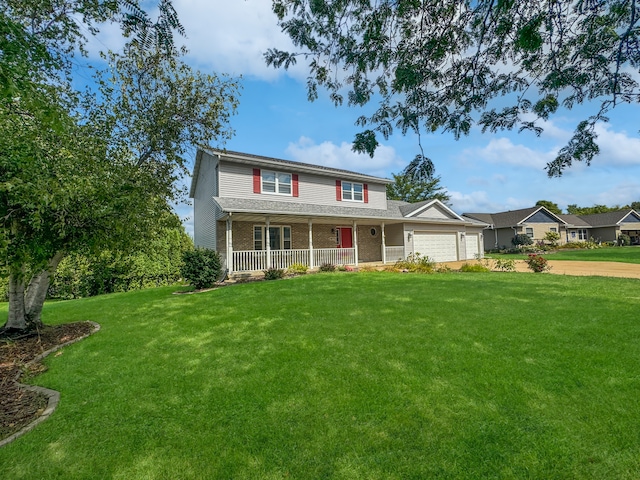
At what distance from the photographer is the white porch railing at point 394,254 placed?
1967 centimetres

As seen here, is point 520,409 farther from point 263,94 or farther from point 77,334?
point 77,334

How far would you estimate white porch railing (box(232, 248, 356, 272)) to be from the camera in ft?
46.7

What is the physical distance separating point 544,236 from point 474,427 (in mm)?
42202

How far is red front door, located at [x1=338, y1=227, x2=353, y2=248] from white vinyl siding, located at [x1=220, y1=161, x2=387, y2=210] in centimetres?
157

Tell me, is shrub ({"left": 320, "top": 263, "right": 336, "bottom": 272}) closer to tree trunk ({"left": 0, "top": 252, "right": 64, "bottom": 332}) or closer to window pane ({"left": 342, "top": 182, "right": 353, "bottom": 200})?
window pane ({"left": 342, "top": 182, "right": 353, "bottom": 200})

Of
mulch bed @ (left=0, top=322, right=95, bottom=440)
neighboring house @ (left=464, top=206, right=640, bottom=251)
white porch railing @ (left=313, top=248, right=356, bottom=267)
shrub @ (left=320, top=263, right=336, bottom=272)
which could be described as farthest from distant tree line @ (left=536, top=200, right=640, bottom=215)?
mulch bed @ (left=0, top=322, right=95, bottom=440)

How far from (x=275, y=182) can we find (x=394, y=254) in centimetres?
898

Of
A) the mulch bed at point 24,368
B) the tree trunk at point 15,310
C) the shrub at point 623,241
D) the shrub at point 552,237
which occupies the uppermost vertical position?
the shrub at point 552,237

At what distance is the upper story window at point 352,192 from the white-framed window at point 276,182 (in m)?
3.46

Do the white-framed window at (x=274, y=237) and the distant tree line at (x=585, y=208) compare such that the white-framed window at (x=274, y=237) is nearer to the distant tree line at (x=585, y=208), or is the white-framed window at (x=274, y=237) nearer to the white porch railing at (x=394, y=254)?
the white porch railing at (x=394, y=254)

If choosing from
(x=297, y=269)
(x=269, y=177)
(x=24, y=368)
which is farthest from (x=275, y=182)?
(x=24, y=368)

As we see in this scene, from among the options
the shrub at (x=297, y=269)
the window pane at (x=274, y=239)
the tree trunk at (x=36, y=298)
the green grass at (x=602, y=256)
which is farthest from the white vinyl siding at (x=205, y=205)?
the green grass at (x=602, y=256)

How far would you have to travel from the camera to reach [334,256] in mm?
17062

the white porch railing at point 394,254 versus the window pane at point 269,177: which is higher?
the window pane at point 269,177
